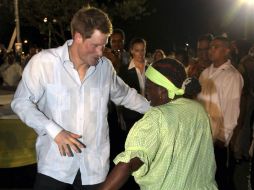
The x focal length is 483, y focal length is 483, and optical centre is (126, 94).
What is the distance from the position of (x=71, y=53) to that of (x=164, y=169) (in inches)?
55.4

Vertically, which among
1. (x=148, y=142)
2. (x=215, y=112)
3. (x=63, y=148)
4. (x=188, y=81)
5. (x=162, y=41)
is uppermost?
(x=188, y=81)

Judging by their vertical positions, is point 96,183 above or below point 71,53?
below

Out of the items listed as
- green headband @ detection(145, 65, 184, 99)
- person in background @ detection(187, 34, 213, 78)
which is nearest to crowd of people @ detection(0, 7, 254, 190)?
green headband @ detection(145, 65, 184, 99)

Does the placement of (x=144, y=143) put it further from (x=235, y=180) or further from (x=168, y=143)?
(x=235, y=180)

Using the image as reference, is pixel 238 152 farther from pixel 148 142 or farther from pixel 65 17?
pixel 65 17

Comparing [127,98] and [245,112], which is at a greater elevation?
[127,98]

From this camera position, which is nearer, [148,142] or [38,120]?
[148,142]

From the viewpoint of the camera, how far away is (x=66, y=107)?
12.0ft

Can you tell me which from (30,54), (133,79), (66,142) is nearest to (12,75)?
(30,54)

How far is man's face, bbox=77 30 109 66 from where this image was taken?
141 inches

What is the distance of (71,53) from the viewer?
3807 millimetres

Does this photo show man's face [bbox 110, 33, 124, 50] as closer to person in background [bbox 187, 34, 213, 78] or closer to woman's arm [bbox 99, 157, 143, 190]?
person in background [bbox 187, 34, 213, 78]

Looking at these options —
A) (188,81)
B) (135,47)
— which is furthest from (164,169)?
(135,47)

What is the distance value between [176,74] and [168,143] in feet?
1.57
